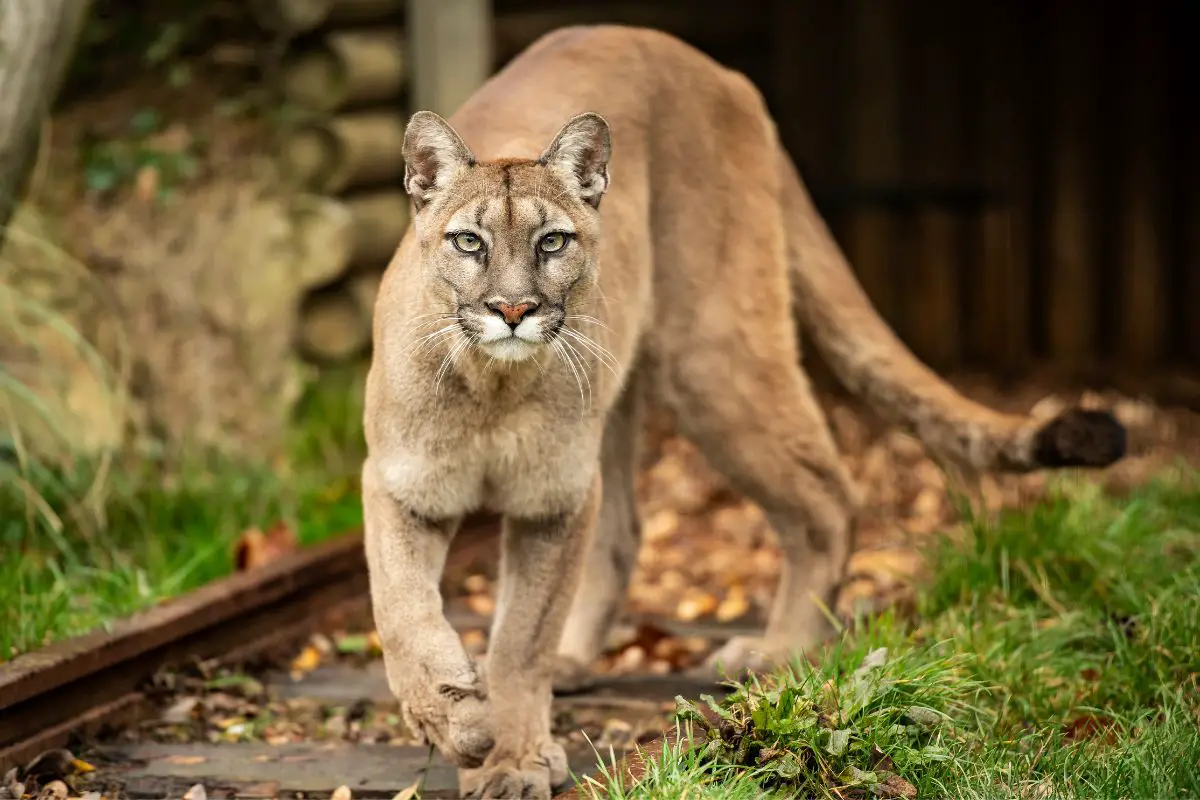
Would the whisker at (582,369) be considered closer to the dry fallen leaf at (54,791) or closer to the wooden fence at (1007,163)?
the dry fallen leaf at (54,791)

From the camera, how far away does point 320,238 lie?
6754mm

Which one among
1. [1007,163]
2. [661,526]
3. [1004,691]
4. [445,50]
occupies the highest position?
[445,50]

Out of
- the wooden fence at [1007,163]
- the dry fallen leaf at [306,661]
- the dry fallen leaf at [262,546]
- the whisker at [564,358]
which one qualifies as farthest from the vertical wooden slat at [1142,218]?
the whisker at [564,358]

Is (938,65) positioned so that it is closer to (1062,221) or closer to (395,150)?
(1062,221)

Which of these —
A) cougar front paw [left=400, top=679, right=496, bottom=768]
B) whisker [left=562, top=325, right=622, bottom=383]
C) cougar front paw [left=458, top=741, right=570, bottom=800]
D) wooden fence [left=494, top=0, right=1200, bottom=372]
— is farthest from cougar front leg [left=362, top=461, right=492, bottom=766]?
wooden fence [left=494, top=0, right=1200, bottom=372]

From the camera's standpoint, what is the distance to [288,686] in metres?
4.74

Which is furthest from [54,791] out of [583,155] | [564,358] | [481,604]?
[481,604]

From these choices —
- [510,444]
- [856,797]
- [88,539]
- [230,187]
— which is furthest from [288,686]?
[230,187]

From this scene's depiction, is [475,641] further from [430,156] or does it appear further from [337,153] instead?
[337,153]

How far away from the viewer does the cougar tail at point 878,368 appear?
4699 mm

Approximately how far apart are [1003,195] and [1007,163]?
20 cm

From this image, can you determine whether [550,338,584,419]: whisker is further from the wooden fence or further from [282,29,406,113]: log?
the wooden fence

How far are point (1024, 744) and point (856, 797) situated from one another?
0.55 meters

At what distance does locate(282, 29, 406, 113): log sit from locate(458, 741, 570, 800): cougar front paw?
3.79m
